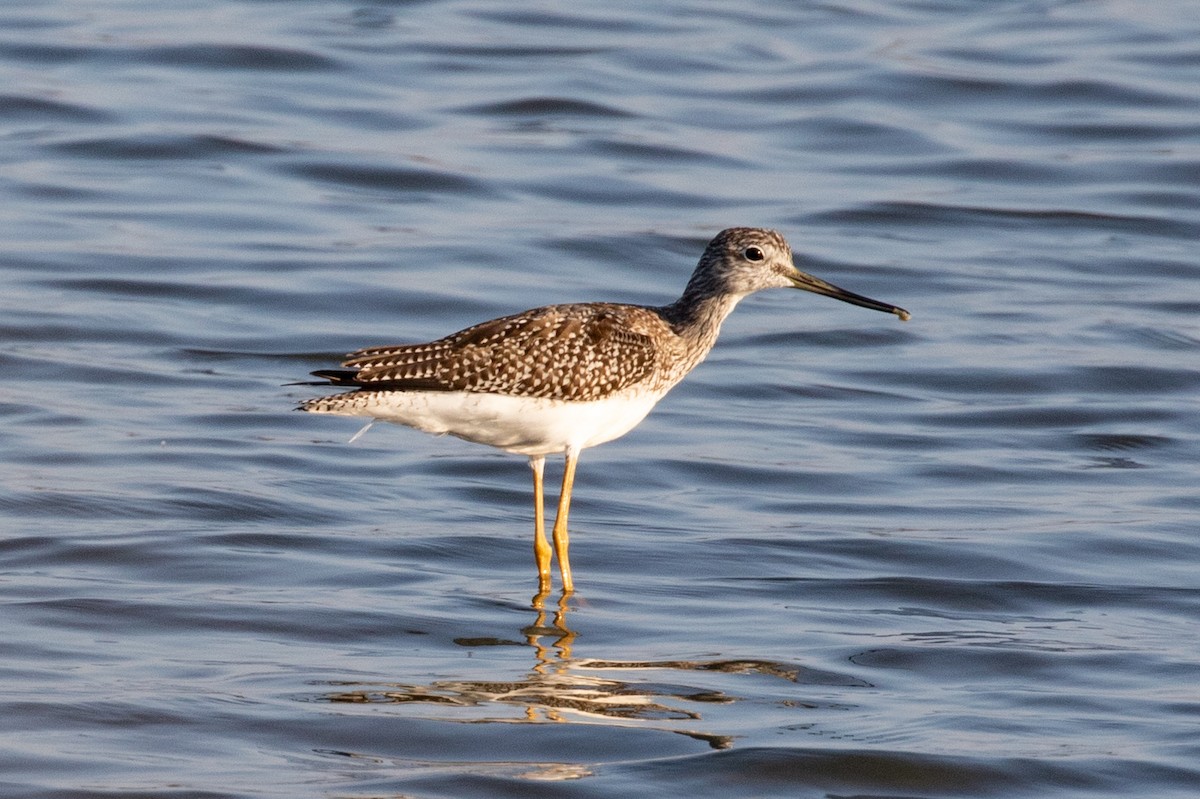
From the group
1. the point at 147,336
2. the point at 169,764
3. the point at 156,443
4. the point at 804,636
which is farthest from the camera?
the point at 147,336

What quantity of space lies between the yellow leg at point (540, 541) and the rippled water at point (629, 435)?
0.15 metres

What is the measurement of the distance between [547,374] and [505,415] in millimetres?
322

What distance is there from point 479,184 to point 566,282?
328 centimetres

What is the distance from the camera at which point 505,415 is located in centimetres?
1055

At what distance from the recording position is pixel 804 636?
9875mm

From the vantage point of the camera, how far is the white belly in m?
10.3

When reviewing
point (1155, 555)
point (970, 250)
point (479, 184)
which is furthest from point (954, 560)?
point (479, 184)

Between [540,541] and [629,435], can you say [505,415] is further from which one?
[629,435]

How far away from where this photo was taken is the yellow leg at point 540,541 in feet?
35.7

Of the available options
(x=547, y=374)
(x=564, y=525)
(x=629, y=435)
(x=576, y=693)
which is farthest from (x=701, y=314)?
(x=576, y=693)

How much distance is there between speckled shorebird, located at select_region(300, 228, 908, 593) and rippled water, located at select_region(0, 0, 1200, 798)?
85cm

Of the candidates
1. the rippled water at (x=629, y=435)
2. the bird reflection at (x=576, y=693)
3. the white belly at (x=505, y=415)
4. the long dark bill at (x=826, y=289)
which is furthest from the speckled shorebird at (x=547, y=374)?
the bird reflection at (x=576, y=693)

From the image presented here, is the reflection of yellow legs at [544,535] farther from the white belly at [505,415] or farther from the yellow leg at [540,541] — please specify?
the white belly at [505,415]

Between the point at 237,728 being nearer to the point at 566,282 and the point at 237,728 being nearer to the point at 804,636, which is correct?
the point at 804,636
